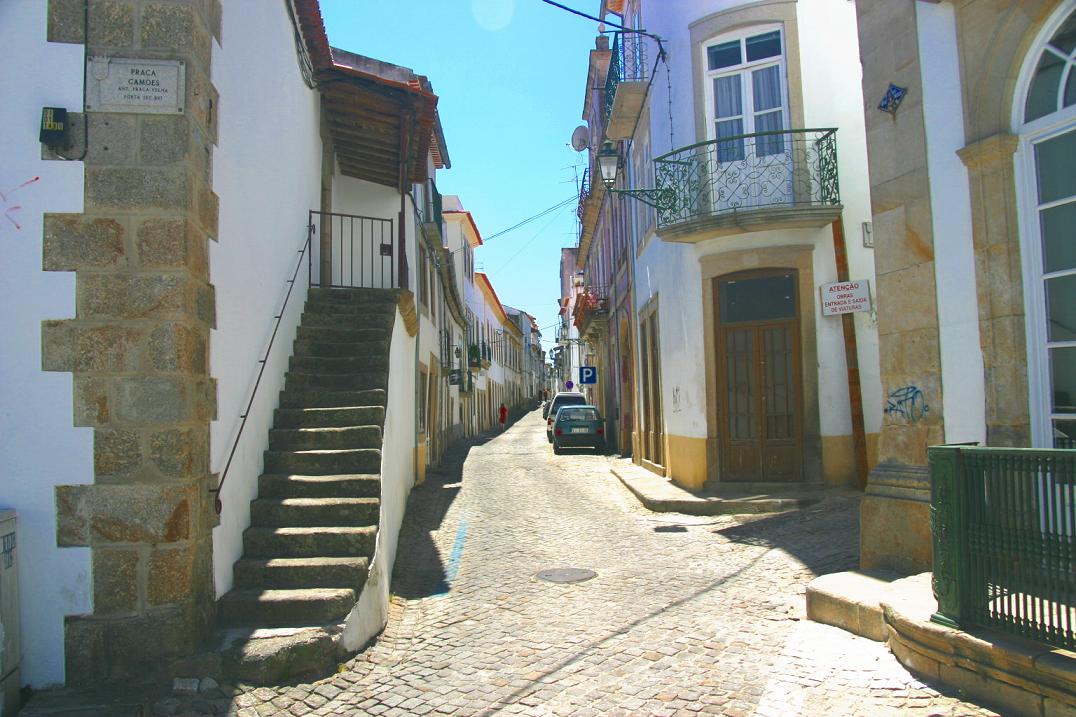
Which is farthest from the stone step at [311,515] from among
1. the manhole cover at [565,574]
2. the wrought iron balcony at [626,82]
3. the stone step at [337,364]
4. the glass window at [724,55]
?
the wrought iron balcony at [626,82]

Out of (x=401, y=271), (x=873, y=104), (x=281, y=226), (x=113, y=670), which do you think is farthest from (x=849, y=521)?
(x=113, y=670)

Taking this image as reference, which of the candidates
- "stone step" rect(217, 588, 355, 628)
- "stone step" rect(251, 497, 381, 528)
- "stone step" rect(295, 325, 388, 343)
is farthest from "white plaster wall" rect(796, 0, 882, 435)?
"stone step" rect(217, 588, 355, 628)

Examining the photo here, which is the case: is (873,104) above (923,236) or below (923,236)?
above

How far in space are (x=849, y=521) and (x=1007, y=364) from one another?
3.92 metres

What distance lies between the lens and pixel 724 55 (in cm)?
1126

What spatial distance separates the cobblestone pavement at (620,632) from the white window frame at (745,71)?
18.1 feet

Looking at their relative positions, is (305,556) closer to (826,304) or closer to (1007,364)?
(1007,364)

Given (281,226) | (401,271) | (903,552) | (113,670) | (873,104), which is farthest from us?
(401,271)

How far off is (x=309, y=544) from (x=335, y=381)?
2.28 meters

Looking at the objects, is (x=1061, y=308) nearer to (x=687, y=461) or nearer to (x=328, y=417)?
(x=328, y=417)

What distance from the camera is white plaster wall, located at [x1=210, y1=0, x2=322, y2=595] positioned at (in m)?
5.00

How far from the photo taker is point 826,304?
10.6 m

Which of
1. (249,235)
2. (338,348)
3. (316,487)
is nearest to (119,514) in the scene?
(316,487)

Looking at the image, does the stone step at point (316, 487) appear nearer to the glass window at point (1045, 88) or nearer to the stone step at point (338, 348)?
the stone step at point (338, 348)
